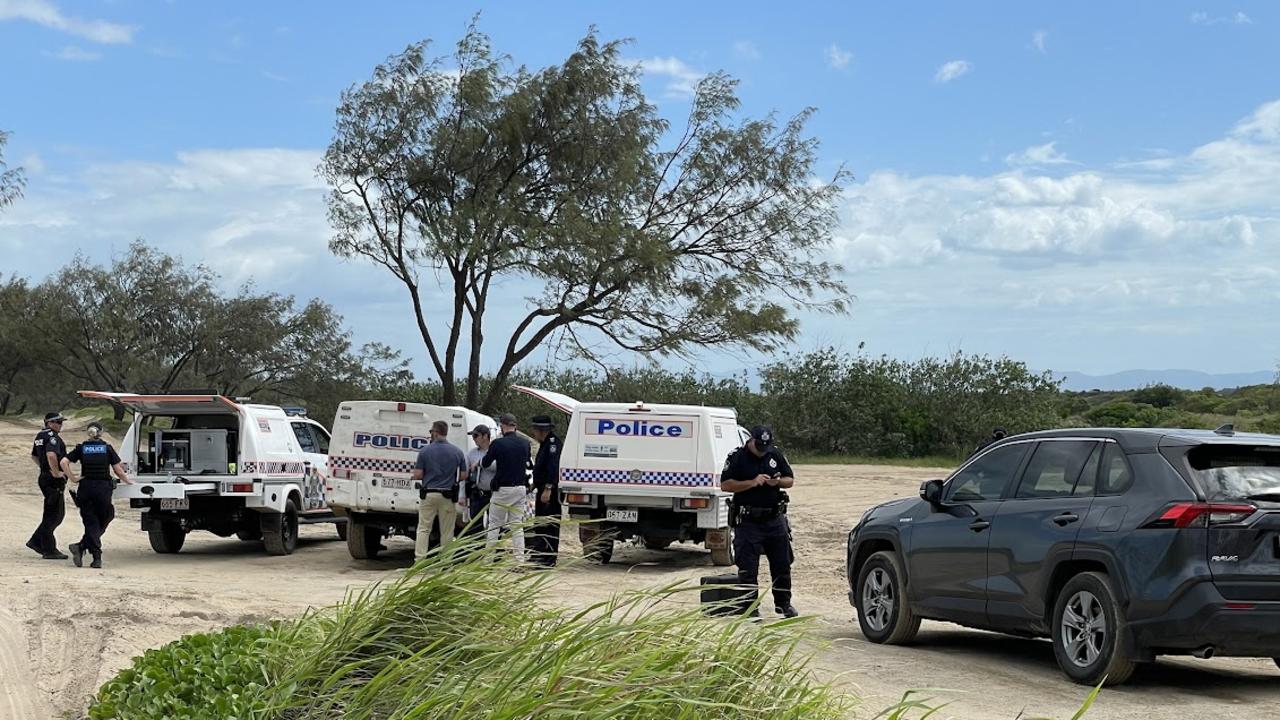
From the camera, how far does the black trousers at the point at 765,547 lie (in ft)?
40.7

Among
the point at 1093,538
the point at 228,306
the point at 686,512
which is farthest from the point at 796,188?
the point at 1093,538

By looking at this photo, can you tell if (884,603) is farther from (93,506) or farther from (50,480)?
(50,480)

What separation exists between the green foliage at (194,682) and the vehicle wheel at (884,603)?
5374mm

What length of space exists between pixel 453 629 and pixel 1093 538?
195 inches

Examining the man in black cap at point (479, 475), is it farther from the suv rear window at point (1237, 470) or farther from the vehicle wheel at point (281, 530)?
the suv rear window at point (1237, 470)

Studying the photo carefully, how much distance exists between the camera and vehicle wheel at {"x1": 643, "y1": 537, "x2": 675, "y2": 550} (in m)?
18.2

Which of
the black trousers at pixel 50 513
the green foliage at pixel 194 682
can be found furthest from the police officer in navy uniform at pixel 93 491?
the green foliage at pixel 194 682

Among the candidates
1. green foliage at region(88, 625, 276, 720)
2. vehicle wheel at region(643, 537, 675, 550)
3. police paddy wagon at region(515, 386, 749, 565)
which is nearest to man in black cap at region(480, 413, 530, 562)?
police paddy wagon at region(515, 386, 749, 565)

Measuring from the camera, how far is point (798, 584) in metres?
16.8

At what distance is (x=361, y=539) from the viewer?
18.4 m

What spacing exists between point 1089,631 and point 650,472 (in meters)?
8.71

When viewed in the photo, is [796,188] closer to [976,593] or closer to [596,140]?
[596,140]

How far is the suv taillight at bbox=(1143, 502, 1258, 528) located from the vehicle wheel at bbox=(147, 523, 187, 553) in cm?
1413

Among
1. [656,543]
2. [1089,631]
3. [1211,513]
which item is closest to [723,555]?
[656,543]
